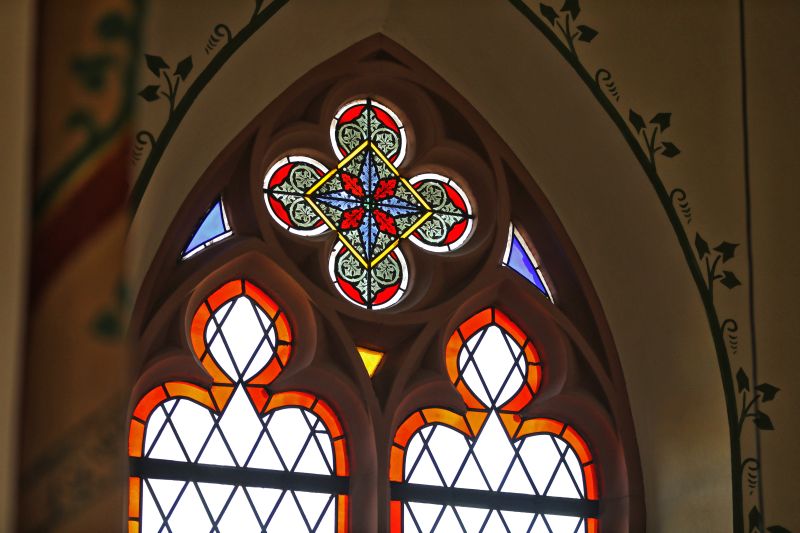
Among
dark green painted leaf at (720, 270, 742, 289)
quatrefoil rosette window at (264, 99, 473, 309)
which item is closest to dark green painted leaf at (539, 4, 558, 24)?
quatrefoil rosette window at (264, 99, 473, 309)

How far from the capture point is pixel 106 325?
1.30 metres

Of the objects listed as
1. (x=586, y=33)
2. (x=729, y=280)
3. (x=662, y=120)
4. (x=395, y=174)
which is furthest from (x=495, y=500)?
(x=586, y=33)

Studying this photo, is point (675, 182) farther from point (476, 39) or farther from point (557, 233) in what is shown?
point (476, 39)

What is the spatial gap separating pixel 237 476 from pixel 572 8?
6.94 ft

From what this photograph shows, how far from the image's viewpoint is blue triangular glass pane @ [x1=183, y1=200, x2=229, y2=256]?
574 cm

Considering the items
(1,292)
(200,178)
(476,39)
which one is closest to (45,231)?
(1,292)

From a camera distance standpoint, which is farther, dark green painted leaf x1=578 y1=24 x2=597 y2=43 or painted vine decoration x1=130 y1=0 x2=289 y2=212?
dark green painted leaf x1=578 y1=24 x2=597 y2=43

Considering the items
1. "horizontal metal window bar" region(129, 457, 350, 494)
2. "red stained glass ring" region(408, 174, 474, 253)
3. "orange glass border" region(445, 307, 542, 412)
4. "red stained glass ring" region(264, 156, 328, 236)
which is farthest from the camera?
"red stained glass ring" region(408, 174, 474, 253)

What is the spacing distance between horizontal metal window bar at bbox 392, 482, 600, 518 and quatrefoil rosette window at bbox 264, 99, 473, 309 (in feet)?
2.34

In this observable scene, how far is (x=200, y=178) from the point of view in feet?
18.7

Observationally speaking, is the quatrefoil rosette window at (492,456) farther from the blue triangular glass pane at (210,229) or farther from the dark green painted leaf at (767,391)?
the blue triangular glass pane at (210,229)

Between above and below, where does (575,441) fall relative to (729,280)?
below

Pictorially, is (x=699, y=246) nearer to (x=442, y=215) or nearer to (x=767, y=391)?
(x=767, y=391)

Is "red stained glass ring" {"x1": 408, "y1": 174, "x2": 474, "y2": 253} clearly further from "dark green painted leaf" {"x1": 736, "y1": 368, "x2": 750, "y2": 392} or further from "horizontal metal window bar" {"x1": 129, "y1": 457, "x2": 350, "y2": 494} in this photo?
"dark green painted leaf" {"x1": 736, "y1": 368, "x2": 750, "y2": 392}
